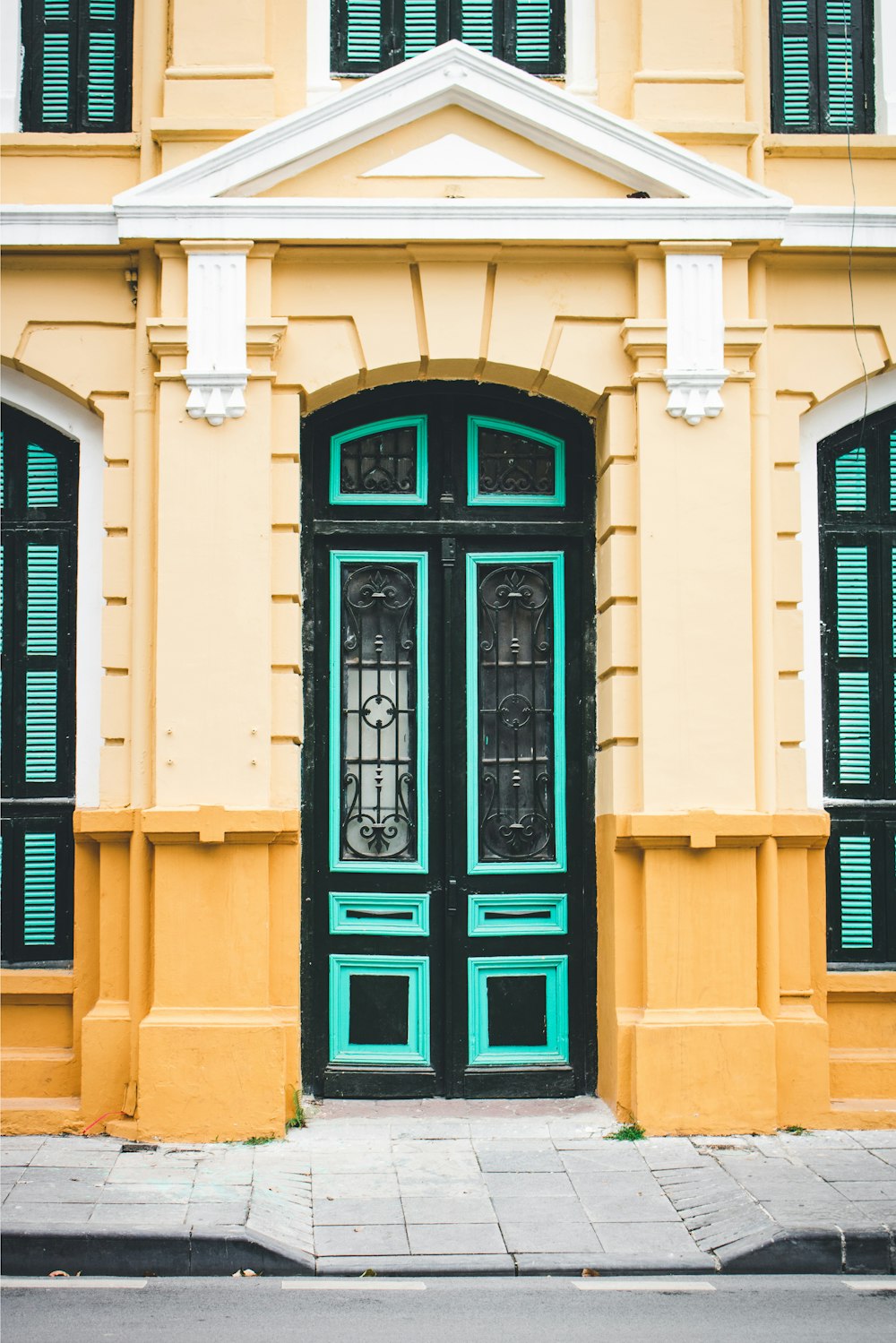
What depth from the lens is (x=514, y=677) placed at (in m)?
8.33

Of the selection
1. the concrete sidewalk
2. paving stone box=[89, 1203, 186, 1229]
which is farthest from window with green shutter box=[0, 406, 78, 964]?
paving stone box=[89, 1203, 186, 1229]

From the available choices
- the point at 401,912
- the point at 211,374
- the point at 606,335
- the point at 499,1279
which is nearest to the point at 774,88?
the point at 606,335

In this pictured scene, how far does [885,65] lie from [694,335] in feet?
6.99

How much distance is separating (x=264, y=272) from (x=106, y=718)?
2.51m

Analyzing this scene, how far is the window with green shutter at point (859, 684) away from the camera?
327 inches

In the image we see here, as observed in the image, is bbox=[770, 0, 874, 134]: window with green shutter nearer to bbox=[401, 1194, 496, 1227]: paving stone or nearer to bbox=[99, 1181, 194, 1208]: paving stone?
bbox=[401, 1194, 496, 1227]: paving stone

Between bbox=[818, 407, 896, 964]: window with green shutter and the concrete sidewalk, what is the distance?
1.28 m

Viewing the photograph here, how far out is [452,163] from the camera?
7.96 metres

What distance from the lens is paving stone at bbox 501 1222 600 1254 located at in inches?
237

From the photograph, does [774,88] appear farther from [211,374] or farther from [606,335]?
[211,374]

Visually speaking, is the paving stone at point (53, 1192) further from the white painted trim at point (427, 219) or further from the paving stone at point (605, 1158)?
the white painted trim at point (427, 219)

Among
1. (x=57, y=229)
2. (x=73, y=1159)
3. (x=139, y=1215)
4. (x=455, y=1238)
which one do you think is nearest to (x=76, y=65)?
(x=57, y=229)

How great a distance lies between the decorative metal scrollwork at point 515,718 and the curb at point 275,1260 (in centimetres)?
271

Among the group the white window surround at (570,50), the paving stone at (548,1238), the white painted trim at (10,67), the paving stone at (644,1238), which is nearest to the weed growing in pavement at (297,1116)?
the paving stone at (548,1238)
